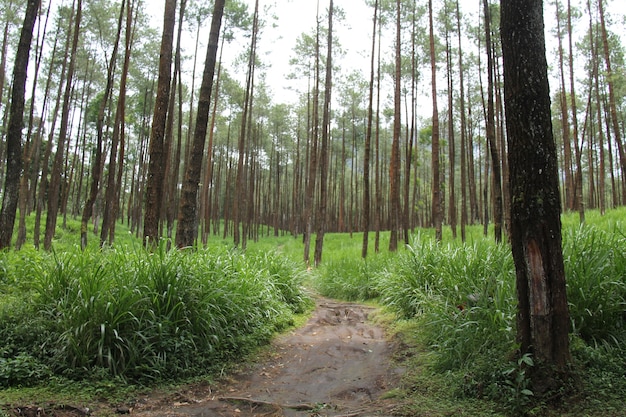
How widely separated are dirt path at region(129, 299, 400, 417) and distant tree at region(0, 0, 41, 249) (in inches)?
194

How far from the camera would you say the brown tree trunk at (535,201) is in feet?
8.67

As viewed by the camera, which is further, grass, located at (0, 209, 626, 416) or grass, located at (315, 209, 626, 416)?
grass, located at (0, 209, 626, 416)

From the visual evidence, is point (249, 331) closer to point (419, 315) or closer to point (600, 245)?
point (419, 315)

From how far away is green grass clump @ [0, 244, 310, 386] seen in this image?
10.5 feet

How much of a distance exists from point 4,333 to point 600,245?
565 cm

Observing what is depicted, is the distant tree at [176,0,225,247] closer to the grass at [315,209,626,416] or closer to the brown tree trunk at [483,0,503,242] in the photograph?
the grass at [315,209,626,416]

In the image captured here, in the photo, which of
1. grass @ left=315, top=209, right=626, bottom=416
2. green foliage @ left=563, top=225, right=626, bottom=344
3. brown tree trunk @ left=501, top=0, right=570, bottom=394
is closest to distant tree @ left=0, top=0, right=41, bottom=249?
grass @ left=315, top=209, right=626, bottom=416

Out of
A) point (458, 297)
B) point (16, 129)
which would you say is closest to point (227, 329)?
point (458, 297)

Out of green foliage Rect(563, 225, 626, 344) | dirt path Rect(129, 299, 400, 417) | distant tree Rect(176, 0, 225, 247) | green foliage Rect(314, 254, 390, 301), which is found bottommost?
→ dirt path Rect(129, 299, 400, 417)

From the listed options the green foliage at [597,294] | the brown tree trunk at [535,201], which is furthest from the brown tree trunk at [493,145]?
the brown tree trunk at [535,201]

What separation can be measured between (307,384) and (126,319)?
1.76 metres

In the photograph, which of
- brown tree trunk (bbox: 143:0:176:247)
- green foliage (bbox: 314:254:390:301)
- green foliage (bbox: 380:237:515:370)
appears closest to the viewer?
green foliage (bbox: 380:237:515:370)

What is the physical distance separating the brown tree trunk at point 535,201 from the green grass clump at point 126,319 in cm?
278

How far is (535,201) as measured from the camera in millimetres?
2680
